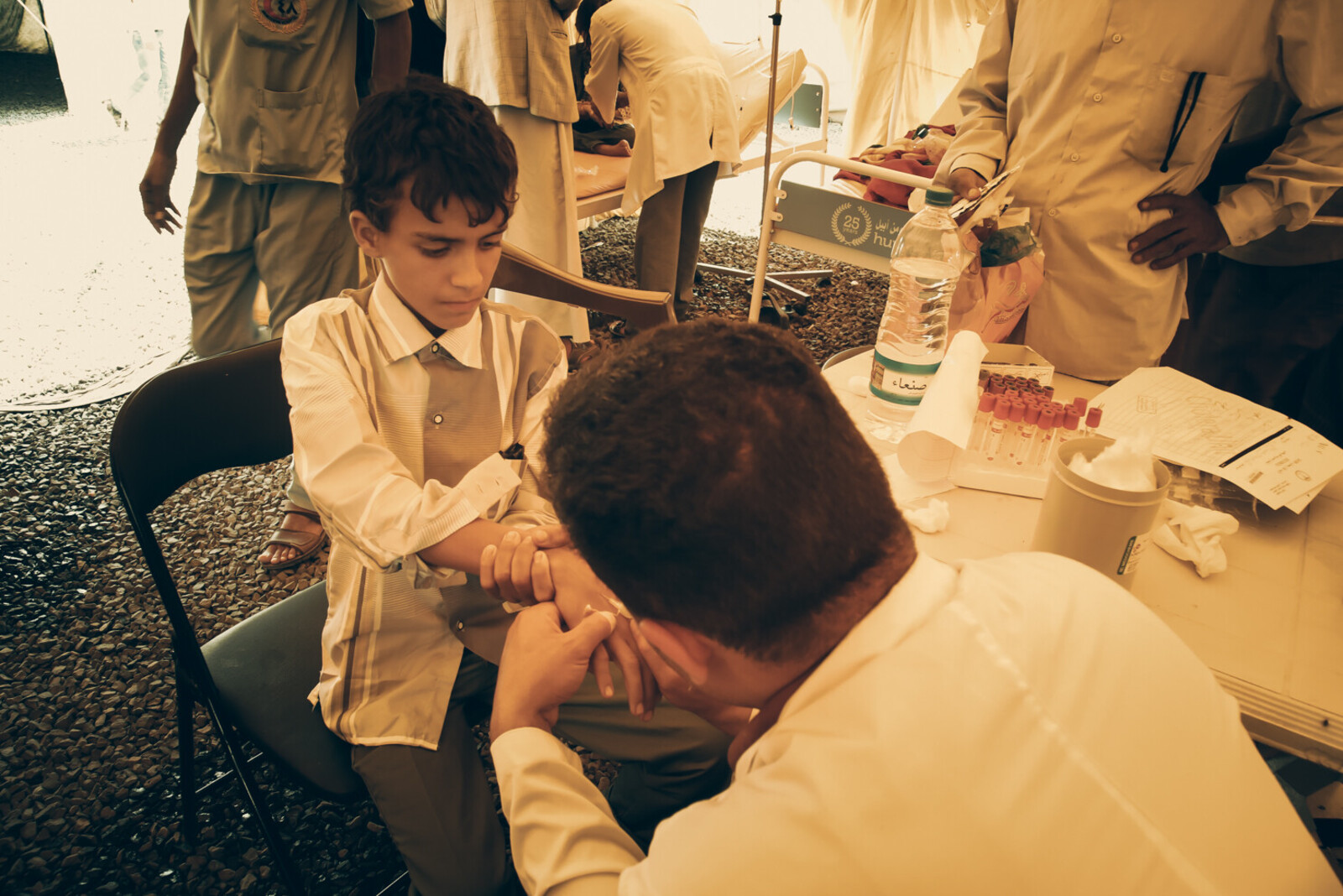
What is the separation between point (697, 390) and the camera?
1.63 feet

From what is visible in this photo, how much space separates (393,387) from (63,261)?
4.06 metres

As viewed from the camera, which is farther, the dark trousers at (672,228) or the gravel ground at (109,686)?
the dark trousers at (672,228)

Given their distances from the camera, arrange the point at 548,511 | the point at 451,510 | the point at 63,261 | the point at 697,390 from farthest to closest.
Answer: the point at 63,261, the point at 548,511, the point at 451,510, the point at 697,390

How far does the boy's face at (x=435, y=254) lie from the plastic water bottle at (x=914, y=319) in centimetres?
70

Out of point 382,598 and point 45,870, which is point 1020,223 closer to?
point 382,598

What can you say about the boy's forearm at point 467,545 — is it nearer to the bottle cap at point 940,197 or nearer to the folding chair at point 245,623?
the folding chair at point 245,623

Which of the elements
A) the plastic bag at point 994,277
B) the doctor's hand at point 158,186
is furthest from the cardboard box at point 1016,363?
the doctor's hand at point 158,186

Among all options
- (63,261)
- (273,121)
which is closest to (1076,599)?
(273,121)

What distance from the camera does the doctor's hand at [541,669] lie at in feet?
2.52

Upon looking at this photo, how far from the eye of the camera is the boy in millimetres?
970

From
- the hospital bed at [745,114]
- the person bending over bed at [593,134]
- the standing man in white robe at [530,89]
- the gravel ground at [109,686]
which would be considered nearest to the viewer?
the gravel ground at [109,686]

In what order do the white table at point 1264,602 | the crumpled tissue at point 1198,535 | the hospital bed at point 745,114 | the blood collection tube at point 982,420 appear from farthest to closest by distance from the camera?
the hospital bed at point 745,114 → the blood collection tube at point 982,420 → the crumpled tissue at point 1198,535 → the white table at point 1264,602

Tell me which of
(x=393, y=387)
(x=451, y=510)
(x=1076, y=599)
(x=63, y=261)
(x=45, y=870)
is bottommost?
(x=45, y=870)

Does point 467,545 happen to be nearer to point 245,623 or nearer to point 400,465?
point 400,465
